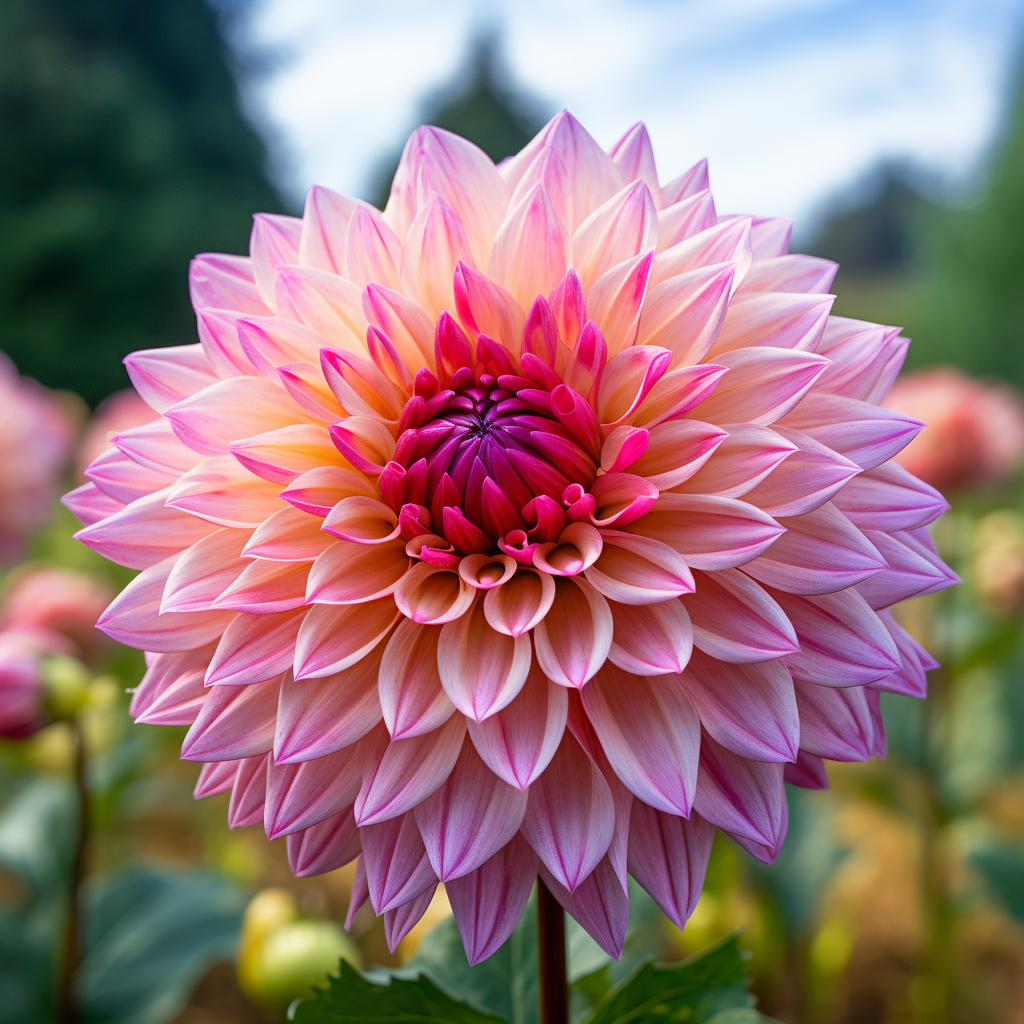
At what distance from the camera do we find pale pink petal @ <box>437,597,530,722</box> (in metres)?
0.51

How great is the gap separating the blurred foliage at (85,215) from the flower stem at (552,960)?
1072 cm

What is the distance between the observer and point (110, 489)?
641 millimetres

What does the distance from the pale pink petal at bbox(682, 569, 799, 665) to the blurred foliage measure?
1077 centimetres

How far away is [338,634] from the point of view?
57 centimetres

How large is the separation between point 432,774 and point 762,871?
4.40 feet

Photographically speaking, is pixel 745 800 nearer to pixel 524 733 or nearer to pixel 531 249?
pixel 524 733

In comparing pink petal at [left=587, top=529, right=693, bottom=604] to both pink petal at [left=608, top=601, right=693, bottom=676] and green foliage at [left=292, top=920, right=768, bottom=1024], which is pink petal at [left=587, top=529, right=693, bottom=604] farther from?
green foliage at [left=292, top=920, right=768, bottom=1024]

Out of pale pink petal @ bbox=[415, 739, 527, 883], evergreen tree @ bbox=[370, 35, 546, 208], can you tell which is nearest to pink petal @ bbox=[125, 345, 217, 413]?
pale pink petal @ bbox=[415, 739, 527, 883]

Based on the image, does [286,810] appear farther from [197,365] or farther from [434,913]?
[434,913]

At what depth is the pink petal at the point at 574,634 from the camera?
0.52m

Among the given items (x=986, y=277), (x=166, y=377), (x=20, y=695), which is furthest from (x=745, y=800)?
(x=986, y=277)

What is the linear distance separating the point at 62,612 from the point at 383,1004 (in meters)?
1.19

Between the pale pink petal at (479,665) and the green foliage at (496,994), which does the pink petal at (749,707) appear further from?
the green foliage at (496,994)

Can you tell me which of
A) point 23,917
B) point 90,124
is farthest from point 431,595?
point 90,124
